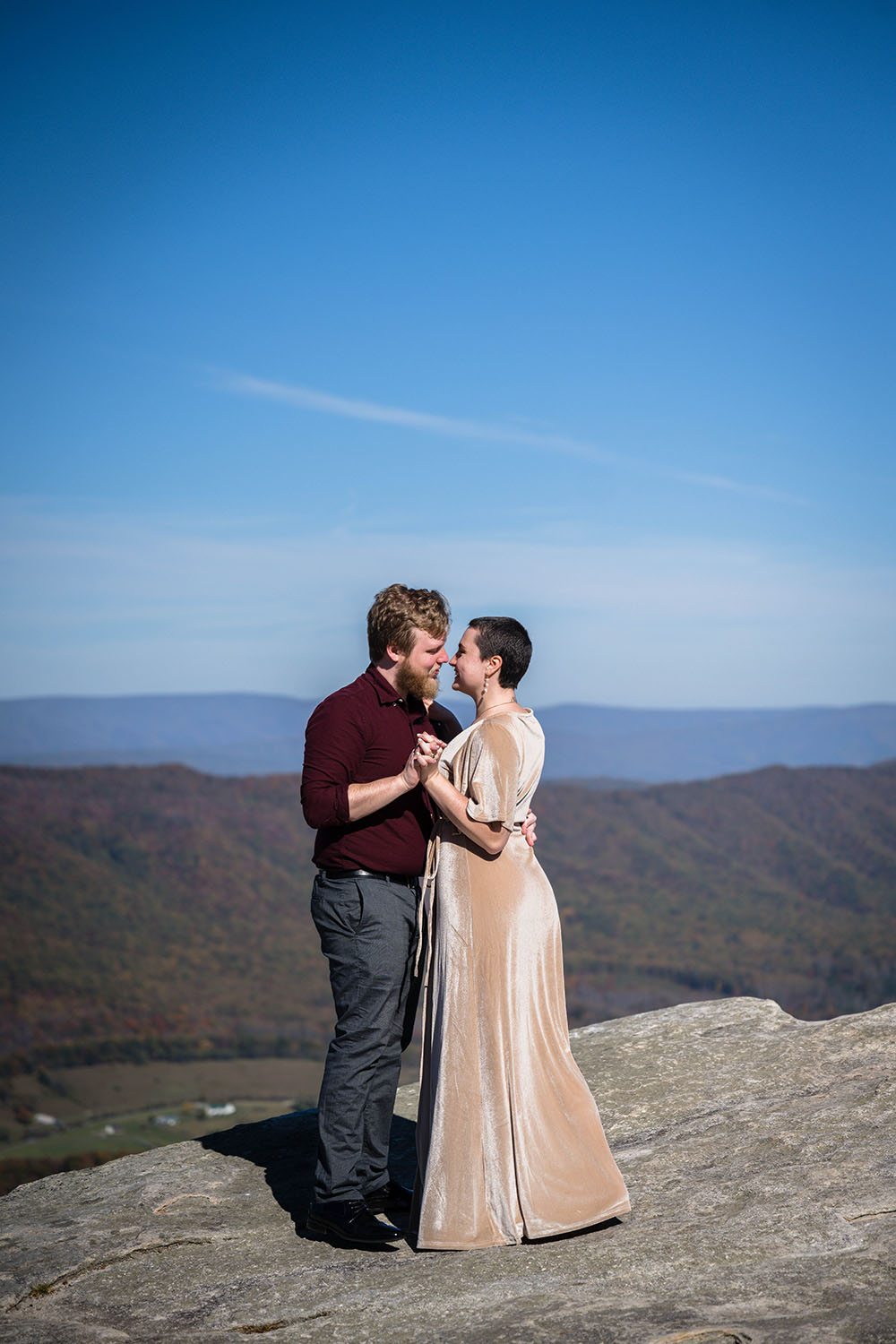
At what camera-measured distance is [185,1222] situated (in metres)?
4.84

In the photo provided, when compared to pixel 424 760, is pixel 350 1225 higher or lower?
lower

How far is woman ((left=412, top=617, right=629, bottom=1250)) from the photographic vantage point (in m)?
4.29

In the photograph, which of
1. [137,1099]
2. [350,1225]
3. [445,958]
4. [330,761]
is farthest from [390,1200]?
[137,1099]

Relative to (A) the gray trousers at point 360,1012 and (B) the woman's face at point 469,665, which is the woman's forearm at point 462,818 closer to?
(B) the woman's face at point 469,665

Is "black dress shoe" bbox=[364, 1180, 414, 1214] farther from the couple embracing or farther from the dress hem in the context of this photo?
the dress hem

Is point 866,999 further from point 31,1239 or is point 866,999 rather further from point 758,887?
point 31,1239

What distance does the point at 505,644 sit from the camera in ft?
14.7

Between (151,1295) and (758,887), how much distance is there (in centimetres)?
7575

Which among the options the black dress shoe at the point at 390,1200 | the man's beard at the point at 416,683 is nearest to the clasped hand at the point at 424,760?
the man's beard at the point at 416,683

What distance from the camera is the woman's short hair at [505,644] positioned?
14.7 feet

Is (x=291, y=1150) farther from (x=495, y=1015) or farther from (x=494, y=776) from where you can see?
(x=494, y=776)

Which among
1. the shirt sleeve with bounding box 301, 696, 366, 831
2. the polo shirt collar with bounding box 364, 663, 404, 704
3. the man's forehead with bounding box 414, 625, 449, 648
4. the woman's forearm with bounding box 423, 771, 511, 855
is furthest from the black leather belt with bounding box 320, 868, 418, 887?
the man's forehead with bounding box 414, 625, 449, 648

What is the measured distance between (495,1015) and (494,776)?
930 mm

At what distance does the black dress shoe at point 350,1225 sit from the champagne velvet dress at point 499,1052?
0.17 meters
